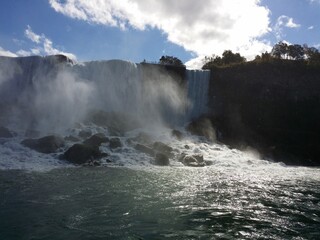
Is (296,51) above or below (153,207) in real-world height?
above

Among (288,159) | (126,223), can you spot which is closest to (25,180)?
(126,223)

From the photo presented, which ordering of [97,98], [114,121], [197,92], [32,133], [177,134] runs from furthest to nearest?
[197,92], [97,98], [114,121], [177,134], [32,133]

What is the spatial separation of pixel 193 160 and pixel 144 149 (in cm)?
490

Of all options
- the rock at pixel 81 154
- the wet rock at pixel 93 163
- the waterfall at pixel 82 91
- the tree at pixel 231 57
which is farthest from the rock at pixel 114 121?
the tree at pixel 231 57

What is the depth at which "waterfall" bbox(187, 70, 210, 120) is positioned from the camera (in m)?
52.7

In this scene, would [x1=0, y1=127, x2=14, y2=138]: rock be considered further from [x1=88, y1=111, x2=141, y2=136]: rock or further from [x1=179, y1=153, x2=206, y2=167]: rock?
[x1=179, y1=153, x2=206, y2=167]: rock

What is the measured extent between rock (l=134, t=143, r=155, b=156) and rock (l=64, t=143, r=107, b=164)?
422cm

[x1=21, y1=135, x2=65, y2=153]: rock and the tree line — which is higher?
the tree line

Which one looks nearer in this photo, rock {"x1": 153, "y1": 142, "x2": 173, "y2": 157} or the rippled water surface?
the rippled water surface

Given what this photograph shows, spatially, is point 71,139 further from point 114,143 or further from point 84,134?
point 114,143

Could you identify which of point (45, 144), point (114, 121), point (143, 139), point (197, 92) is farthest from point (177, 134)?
point (45, 144)

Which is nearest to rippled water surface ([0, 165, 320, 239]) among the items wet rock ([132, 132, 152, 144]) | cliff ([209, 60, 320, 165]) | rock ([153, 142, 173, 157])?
rock ([153, 142, 173, 157])

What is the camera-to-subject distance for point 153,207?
15172 millimetres

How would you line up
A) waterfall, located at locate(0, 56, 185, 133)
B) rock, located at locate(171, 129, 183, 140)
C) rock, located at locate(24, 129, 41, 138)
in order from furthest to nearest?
waterfall, located at locate(0, 56, 185, 133) → rock, located at locate(171, 129, 183, 140) → rock, located at locate(24, 129, 41, 138)
